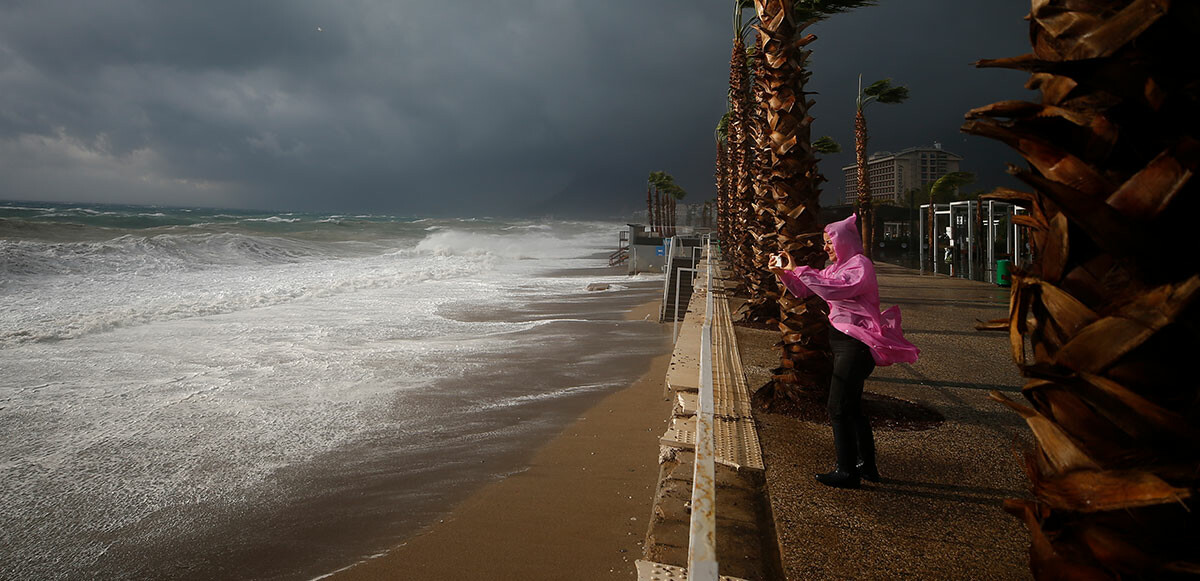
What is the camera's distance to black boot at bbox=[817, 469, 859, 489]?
11.1 feet

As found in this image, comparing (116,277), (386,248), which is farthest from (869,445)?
(386,248)

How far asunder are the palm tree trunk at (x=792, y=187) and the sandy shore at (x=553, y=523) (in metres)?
1.34

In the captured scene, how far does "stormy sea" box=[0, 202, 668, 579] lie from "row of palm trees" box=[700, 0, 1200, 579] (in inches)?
149

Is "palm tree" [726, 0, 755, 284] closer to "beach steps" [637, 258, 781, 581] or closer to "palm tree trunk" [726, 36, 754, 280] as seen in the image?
"palm tree trunk" [726, 36, 754, 280]

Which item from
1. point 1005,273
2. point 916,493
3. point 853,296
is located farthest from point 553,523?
point 1005,273

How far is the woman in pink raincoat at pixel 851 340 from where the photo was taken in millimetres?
3430

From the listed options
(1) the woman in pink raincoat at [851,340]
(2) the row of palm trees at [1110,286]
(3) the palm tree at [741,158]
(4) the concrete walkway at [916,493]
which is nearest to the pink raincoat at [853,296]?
(1) the woman in pink raincoat at [851,340]

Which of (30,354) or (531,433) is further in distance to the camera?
(30,354)

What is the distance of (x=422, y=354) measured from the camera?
9031mm

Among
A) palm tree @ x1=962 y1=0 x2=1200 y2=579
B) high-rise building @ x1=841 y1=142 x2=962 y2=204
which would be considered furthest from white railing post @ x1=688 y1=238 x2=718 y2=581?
high-rise building @ x1=841 y1=142 x2=962 y2=204

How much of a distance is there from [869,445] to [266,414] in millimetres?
5614

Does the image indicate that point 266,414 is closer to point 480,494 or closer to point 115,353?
point 480,494

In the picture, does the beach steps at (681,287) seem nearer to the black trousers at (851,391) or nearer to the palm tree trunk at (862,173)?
the black trousers at (851,391)

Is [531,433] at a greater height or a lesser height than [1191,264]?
lesser
